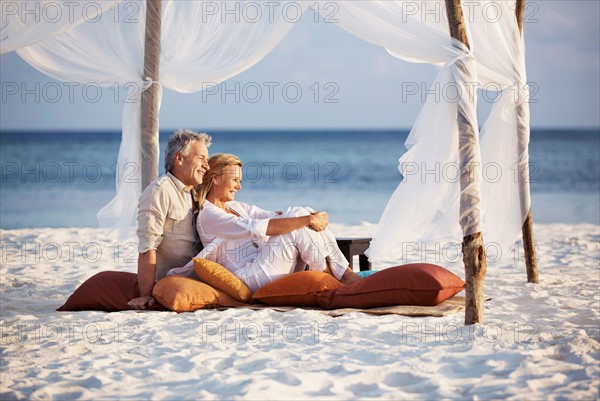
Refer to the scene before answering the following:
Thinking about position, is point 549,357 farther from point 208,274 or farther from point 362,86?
point 362,86

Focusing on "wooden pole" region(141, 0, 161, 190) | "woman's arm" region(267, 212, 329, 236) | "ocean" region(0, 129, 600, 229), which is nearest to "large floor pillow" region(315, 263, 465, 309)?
"woman's arm" region(267, 212, 329, 236)

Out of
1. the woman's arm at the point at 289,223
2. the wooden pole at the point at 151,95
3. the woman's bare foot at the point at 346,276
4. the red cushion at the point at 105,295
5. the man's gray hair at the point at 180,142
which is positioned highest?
the wooden pole at the point at 151,95

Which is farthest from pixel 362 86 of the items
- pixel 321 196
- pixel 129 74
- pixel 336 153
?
pixel 129 74

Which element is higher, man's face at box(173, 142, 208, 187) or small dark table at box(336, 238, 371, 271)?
man's face at box(173, 142, 208, 187)

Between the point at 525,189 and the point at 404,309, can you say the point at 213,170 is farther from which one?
the point at 525,189

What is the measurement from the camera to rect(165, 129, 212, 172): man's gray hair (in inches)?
171

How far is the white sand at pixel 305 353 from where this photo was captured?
2736mm

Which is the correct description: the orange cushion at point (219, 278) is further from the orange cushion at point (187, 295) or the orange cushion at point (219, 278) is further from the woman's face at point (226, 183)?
the woman's face at point (226, 183)

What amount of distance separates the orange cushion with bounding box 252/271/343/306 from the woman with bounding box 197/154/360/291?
0.10 meters

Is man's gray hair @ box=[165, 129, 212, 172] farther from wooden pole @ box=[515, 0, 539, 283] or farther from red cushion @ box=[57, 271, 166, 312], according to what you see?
wooden pole @ box=[515, 0, 539, 283]

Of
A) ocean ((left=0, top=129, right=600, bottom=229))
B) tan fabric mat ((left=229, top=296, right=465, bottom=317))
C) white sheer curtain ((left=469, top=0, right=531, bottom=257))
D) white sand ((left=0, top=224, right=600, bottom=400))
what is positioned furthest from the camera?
ocean ((left=0, top=129, right=600, bottom=229))

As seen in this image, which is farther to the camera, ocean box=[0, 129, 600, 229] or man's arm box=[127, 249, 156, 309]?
ocean box=[0, 129, 600, 229]

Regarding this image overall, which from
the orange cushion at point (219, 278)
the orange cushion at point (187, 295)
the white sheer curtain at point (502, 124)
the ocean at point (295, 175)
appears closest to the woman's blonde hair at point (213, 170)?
the orange cushion at point (219, 278)

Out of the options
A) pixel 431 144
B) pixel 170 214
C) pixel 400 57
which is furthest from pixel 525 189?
pixel 170 214
